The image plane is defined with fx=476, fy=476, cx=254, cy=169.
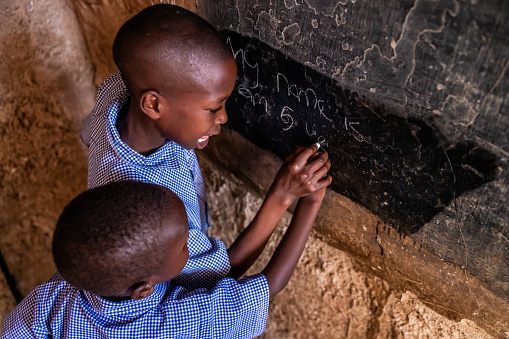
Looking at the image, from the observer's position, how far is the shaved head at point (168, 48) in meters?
1.01

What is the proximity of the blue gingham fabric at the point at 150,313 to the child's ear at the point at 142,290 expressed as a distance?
41 millimetres

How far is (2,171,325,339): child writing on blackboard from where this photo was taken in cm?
92

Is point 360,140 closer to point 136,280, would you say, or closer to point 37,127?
point 136,280

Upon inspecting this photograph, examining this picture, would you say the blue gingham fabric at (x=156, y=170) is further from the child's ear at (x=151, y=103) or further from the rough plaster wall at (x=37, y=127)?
the rough plaster wall at (x=37, y=127)

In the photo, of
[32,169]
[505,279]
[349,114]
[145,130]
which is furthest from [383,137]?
[32,169]

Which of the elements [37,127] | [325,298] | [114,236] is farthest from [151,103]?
[37,127]

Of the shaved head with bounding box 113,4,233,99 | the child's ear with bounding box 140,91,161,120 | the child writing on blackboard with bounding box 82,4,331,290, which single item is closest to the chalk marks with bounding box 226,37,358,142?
the child writing on blackboard with bounding box 82,4,331,290

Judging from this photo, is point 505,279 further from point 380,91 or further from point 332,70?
point 332,70

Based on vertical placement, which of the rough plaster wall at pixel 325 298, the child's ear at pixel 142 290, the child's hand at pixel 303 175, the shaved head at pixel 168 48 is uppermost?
the shaved head at pixel 168 48

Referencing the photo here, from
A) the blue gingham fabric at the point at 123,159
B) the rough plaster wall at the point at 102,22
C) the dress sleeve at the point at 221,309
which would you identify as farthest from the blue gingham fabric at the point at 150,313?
the rough plaster wall at the point at 102,22

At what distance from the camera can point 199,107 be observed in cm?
109

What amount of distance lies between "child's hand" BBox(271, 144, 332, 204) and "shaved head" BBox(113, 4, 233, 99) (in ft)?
1.11

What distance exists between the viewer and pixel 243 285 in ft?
3.77

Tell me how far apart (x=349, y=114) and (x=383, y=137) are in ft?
0.33
